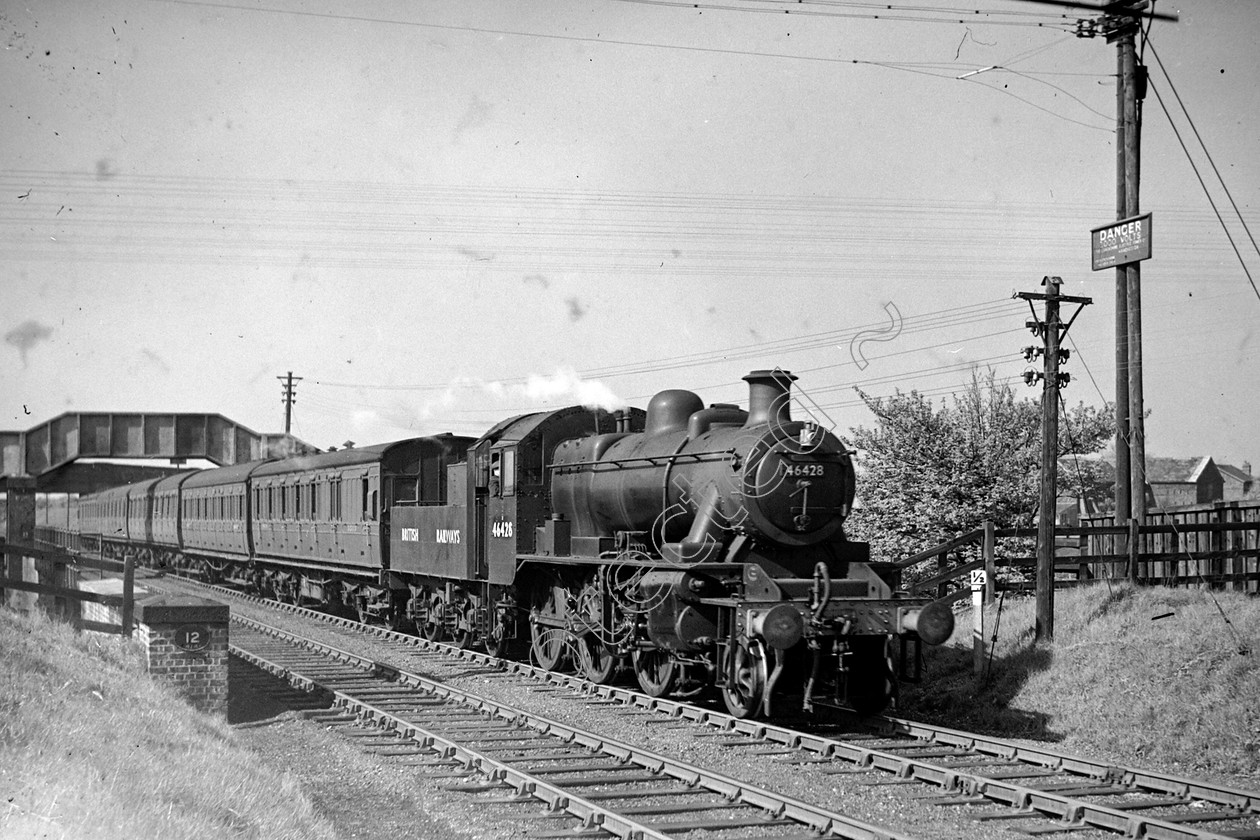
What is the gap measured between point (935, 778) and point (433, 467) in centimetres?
1376

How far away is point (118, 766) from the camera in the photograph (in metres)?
7.55

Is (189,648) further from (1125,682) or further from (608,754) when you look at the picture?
(1125,682)

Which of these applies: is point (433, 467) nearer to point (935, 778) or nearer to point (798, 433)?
Answer: point (798, 433)

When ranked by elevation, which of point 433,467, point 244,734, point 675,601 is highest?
point 433,467

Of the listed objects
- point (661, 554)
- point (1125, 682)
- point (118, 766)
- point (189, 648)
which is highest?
point (661, 554)

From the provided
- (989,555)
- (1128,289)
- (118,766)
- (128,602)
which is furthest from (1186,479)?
(118,766)

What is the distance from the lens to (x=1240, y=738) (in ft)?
31.7

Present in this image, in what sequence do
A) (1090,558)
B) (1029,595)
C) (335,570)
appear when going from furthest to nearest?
(335,570) < (1029,595) < (1090,558)

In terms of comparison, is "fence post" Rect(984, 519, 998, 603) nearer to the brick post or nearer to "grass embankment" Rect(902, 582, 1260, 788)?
"grass embankment" Rect(902, 582, 1260, 788)

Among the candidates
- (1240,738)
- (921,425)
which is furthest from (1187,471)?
(1240,738)

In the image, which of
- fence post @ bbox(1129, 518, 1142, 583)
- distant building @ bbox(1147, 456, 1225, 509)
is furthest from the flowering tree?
distant building @ bbox(1147, 456, 1225, 509)

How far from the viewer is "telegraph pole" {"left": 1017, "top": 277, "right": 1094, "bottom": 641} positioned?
42.8 ft

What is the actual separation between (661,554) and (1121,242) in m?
7.96

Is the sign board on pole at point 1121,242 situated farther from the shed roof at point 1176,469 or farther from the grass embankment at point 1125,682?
the shed roof at point 1176,469
